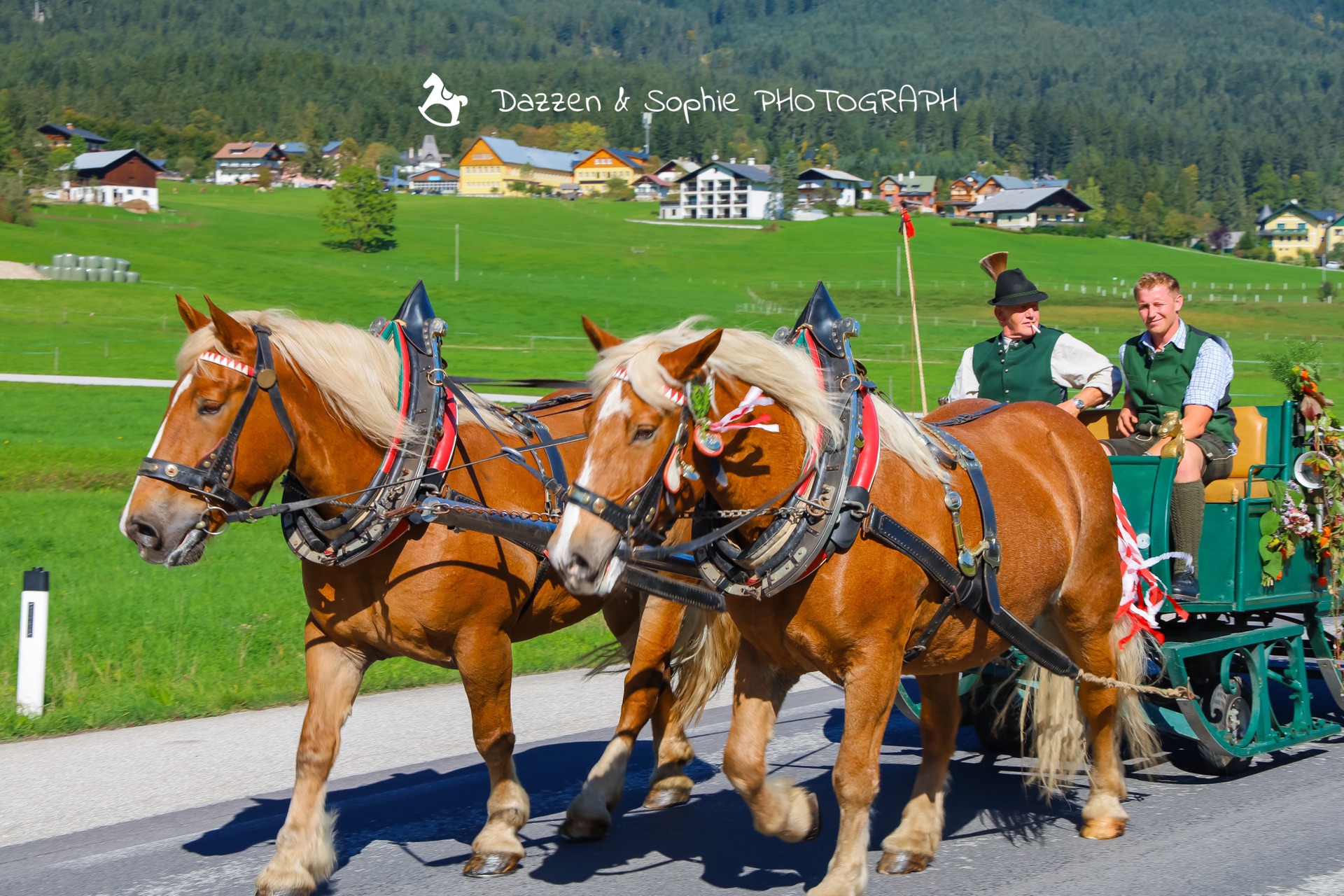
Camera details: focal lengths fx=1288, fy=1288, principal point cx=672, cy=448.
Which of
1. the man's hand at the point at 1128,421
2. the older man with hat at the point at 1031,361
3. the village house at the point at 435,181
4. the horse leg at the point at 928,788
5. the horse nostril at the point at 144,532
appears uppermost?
the older man with hat at the point at 1031,361

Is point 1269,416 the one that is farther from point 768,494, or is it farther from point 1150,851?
point 768,494

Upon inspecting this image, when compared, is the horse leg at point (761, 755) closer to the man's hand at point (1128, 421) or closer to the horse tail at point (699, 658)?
the horse tail at point (699, 658)

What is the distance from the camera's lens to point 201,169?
158 metres

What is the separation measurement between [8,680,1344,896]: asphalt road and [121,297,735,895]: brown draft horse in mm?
326

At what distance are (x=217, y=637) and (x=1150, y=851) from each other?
21.2 ft

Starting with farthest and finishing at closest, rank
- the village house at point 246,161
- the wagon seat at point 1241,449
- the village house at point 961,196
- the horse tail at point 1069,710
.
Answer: the village house at point 246,161 → the village house at point 961,196 → the wagon seat at point 1241,449 → the horse tail at point 1069,710

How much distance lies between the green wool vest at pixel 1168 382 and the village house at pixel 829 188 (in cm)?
14263

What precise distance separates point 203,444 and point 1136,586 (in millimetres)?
4106

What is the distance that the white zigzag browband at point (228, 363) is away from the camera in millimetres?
4450

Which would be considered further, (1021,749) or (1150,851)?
(1021,749)

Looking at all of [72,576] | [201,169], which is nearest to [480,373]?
[72,576]

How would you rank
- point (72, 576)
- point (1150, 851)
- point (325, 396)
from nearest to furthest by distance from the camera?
point (325, 396) → point (1150, 851) → point (72, 576)

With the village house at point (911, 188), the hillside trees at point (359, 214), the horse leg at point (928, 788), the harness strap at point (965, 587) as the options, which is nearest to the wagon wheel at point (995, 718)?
the horse leg at point (928, 788)

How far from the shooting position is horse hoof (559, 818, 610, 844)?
17.4 ft
